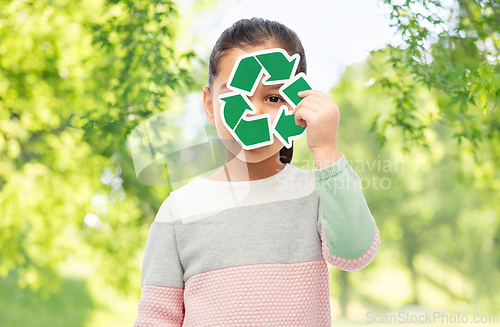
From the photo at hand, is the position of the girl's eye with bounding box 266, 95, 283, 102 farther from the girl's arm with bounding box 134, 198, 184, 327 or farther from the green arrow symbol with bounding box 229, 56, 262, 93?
the girl's arm with bounding box 134, 198, 184, 327

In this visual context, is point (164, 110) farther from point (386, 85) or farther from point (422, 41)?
point (422, 41)

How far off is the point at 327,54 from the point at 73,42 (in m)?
3.00

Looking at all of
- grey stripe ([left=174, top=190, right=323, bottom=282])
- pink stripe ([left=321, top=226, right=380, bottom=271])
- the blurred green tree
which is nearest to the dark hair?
grey stripe ([left=174, top=190, right=323, bottom=282])

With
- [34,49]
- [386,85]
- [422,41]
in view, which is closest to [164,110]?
[386,85]

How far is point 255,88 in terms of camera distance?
91cm

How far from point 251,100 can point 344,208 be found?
0.35 meters

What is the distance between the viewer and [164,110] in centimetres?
238

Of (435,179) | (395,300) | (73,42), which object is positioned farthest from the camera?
(395,300)

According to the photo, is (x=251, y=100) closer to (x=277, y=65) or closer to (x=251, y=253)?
(x=277, y=65)

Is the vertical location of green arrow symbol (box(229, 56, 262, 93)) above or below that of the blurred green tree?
above

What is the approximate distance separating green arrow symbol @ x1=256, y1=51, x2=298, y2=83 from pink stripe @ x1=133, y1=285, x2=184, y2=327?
556 mm

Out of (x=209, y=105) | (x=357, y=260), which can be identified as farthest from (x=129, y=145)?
(x=357, y=260)

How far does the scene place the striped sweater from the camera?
2.73ft

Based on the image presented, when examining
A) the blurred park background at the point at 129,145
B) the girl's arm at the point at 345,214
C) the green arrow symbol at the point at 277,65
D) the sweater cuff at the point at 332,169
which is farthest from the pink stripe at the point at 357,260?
the blurred park background at the point at 129,145
